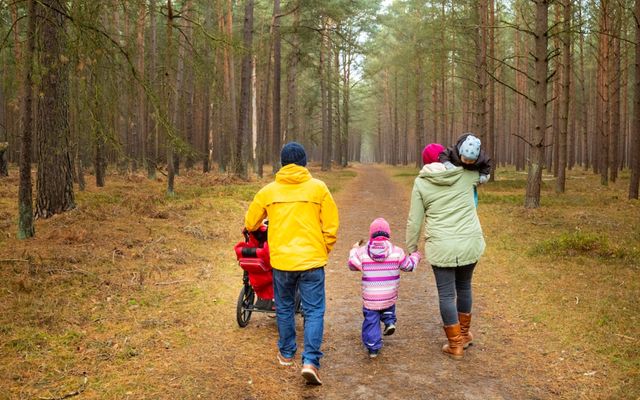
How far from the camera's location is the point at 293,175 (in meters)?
4.30

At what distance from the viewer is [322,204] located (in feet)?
14.3

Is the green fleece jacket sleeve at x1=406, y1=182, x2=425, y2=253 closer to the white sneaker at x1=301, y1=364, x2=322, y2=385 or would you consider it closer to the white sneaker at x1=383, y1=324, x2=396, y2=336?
the white sneaker at x1=383, y1=324, x2=396, y2=336

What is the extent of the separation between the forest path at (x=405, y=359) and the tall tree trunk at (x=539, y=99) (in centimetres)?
772

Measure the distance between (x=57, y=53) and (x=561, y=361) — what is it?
31.3 ft

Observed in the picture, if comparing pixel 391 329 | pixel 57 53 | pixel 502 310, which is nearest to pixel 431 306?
pixel 502 310

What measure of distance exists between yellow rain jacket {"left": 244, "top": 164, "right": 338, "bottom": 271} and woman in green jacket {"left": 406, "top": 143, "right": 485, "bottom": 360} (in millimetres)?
924

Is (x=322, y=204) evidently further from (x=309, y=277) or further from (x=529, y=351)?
(x=529, y=351)

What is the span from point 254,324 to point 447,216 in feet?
8.32

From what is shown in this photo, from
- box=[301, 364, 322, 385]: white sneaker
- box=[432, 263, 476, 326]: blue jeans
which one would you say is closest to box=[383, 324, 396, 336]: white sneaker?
box=[432, 263, 476, 326]: blue jeans

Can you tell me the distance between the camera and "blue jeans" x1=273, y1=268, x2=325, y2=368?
4.21 m

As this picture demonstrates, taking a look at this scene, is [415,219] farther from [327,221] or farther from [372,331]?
[372,331]

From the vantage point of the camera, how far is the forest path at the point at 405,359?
399 cm

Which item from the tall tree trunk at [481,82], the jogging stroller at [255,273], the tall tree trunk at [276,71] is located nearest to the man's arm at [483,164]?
the jogging stroller at [255,273]

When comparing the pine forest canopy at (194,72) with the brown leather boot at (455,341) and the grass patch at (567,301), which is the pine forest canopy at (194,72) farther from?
the brown leather boot at (455,341)
